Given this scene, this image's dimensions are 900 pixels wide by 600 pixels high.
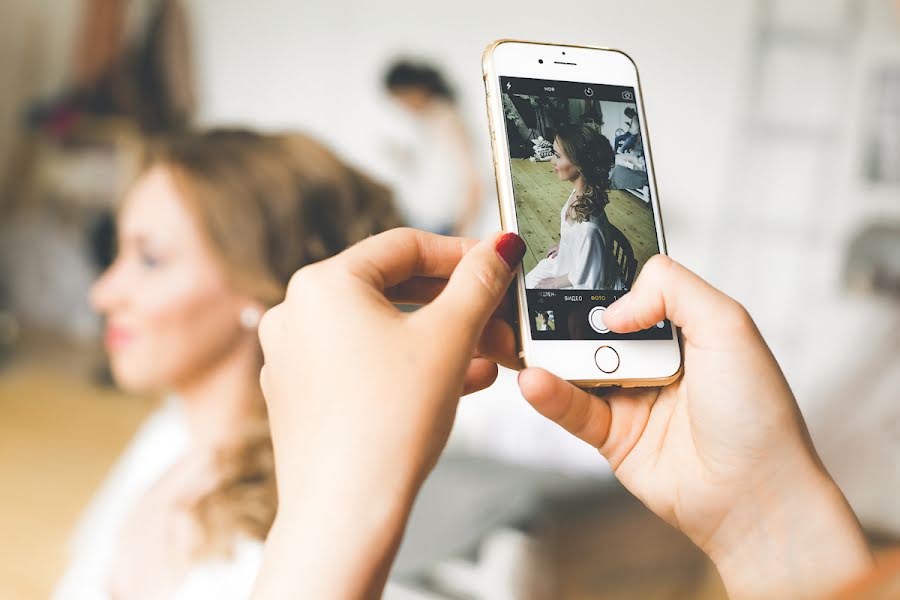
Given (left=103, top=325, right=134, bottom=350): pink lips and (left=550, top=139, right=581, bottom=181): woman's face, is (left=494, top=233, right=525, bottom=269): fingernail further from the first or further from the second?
(left=103, top=325, right=134, bottom=350): pink lips

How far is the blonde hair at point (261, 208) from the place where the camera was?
0.68 metres

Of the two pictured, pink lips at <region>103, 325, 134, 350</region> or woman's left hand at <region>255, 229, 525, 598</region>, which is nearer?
woman's left hand at <region>255, 229, 525, 598</region>

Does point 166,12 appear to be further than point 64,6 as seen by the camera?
No

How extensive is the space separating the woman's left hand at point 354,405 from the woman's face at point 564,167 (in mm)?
82

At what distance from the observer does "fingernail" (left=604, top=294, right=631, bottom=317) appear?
1.20 feet

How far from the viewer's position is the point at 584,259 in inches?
14.7

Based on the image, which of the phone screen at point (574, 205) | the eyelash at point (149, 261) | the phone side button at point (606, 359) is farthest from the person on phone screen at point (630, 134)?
the eyelash at point (149, 261)

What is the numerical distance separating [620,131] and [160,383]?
601 millimetres

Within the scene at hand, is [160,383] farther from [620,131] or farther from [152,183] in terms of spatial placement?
[620,131]

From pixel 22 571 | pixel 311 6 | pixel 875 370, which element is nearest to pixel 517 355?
pixel 22 571

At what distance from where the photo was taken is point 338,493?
0.80ft

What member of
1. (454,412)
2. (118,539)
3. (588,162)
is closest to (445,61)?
(118,539)

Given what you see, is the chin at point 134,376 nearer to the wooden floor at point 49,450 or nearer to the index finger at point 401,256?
the wooden floor at point 49,450

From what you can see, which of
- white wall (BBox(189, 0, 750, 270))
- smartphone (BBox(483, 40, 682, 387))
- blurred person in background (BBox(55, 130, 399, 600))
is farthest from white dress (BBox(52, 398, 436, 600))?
white wall (BBox(189, 0, 750, 270))
